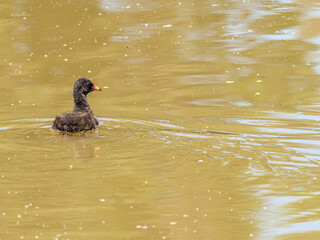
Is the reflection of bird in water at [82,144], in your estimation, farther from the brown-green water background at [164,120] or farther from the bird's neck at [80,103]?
the bird's neck at [80,103]

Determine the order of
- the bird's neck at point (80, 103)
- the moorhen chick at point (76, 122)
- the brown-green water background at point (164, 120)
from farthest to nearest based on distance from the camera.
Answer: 1. the bird's neck at point (80, 103)
2. the moorhen chick at point (76, 122)
3. the brown-green water background at point (164, 120)

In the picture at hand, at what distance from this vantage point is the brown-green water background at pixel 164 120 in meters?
8.49

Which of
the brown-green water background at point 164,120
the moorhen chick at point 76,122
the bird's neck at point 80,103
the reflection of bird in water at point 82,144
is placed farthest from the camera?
the bird's neck at point 80,103

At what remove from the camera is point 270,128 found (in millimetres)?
12398

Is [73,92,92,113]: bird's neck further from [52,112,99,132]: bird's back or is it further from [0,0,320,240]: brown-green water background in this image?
[52,112,99,132]: bird's back

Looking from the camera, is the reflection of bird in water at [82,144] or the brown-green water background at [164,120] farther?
the reflection of bird in water at [82,144]

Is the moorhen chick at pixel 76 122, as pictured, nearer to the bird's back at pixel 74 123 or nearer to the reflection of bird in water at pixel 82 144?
the bird's back at pixel 74 123

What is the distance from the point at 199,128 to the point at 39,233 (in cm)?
485

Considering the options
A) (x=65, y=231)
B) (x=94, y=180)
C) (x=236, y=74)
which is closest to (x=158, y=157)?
(x=94, y=180)

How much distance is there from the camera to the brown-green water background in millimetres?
8492

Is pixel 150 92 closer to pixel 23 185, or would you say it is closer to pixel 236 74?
pixel 236 74

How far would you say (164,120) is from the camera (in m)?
12.9

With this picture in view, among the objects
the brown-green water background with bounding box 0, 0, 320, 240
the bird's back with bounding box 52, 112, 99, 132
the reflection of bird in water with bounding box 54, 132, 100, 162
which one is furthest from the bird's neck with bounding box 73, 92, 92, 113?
the reflection of bird in water with bounding box 54, 132, 100, 162

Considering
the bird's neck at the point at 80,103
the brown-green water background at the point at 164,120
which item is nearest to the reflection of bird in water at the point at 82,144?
the brown-green water background at the point at 164,120
